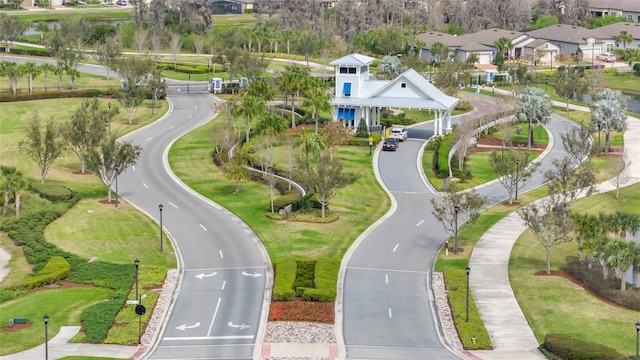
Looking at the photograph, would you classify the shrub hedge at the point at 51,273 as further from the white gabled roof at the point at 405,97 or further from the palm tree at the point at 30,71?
the palm tree at the point at 30,71

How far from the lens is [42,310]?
63.3m

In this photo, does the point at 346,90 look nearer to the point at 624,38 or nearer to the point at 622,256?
the point at 622,256

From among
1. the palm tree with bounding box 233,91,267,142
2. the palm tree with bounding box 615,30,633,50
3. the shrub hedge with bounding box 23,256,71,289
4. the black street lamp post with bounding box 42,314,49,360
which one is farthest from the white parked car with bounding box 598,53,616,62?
the black street lamp post with bounding box 42,314,49,360

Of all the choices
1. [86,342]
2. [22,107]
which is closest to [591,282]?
[86,342]

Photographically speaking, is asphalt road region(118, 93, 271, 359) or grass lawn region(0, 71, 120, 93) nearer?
asphalt road region(118, 93, 271, 359)

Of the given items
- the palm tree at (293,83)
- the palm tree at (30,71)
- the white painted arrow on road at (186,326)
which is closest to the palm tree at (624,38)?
the palm tree at (293,83)

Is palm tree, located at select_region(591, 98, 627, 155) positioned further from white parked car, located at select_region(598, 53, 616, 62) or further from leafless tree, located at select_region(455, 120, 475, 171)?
white parked car, located at select_region(598, 53, 616, 62)

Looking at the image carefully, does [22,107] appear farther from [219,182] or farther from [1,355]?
[1,355]

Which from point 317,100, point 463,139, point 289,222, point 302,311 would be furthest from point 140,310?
point 317,100

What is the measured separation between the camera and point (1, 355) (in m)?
57.0

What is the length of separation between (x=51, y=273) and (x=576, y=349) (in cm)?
3344

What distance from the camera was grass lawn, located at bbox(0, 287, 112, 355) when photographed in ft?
193

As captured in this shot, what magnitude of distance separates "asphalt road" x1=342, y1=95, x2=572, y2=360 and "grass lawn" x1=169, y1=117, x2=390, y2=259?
5.94 ft

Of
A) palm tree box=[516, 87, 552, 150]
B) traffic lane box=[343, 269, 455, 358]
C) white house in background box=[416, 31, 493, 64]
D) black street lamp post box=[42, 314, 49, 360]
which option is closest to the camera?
black street lamp post box=[42, 314, 49, 360]
